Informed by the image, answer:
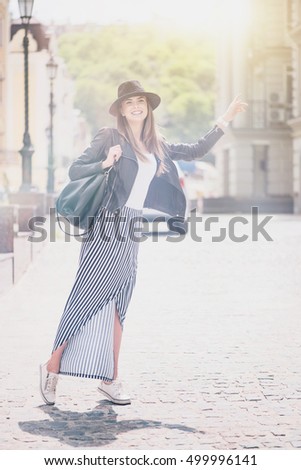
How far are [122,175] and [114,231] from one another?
1.00ft

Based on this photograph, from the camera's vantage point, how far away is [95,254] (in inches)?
227

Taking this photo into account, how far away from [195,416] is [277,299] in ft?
19.5

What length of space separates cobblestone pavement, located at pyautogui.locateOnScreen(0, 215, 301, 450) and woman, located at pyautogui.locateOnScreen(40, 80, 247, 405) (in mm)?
343

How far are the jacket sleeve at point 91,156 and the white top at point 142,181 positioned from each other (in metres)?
0.20

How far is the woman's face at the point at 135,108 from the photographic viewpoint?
18.9 ft

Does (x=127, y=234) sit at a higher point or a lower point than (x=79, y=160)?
lower

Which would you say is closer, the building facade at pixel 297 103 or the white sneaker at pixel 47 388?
the white sneaker at pixel 47 388

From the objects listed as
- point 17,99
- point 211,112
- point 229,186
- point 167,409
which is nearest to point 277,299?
point 167,409

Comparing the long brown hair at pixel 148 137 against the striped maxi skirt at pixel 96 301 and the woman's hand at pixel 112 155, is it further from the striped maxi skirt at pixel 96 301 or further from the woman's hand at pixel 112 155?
the striped maxi skirt at pixel 96 301

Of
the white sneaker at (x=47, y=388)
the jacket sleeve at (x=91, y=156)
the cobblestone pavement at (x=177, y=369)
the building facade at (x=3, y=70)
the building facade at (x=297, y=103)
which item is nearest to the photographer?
the cobblestone pavement at (x=177, y=369)

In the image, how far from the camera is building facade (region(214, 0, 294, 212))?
166ft

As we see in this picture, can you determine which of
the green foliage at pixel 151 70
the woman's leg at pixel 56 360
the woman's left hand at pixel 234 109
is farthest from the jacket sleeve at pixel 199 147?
the green foliage at pixel 151 70

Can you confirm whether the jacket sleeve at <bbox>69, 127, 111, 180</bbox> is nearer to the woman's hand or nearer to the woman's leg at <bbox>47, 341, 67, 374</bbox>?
the woman's hand

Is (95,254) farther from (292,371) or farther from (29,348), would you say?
(29,348)
